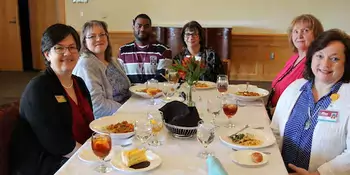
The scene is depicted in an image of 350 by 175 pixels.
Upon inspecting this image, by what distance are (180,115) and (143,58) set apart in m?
1.72

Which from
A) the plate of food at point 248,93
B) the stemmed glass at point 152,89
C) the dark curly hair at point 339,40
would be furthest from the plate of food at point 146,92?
the dark curly hair at point 339,40

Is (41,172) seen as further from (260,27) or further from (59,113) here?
(260,27)

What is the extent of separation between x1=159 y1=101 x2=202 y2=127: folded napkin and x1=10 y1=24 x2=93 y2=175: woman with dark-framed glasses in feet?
1.67

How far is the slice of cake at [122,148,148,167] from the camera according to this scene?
148 cm

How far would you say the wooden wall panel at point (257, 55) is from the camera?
6.87 m

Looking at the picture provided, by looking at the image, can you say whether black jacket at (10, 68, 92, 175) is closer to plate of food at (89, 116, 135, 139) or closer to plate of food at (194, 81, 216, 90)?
plate of food at (89, 116, 135, 139)

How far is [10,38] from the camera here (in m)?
7.82

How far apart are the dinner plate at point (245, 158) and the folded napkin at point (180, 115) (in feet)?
0.90

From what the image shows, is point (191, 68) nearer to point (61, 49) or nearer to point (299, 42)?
point (61, 49)

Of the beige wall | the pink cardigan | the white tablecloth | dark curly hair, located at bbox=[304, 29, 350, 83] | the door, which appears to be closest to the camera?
the white tablecloth

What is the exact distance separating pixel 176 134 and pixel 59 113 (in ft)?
2.02

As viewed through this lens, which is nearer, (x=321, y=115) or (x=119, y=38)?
(x=321, y=115)

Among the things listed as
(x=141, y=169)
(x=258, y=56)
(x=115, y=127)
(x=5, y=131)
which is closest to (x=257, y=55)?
(x=258, y=56)

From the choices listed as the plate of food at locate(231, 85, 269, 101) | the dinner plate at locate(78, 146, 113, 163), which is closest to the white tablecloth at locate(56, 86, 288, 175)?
the dinner plate at locate(78, 146, 113, 163)
